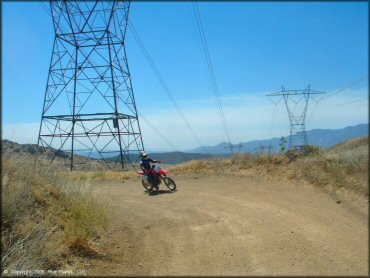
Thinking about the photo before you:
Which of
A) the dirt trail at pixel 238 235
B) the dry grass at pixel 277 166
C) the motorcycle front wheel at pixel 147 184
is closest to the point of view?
the dirt trail at pixel 238 235

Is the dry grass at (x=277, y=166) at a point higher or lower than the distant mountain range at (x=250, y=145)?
lower

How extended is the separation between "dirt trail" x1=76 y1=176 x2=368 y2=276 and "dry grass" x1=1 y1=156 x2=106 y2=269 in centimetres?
52

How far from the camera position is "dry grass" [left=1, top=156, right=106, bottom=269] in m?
7.39

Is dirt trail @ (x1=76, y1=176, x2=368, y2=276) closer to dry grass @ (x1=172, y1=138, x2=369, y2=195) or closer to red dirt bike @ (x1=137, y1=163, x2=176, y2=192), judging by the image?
dry grass @ (x1=172, y1=138, x2=369, y2=195)

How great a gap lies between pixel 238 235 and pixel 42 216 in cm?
383

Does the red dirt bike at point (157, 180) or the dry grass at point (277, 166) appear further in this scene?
the red dirt bike at point (157, 180)

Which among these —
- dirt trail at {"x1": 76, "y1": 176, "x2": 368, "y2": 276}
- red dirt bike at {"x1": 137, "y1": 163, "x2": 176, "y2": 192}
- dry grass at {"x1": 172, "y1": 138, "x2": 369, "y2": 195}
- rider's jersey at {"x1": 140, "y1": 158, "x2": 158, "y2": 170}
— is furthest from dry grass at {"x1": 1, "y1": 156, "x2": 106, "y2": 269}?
dry grass at {"x1": 172, "y1": 138, "x2": 369, "y2": 195}

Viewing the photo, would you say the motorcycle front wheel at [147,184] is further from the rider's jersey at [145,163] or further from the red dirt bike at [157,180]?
the rider's jersey at [145,163]

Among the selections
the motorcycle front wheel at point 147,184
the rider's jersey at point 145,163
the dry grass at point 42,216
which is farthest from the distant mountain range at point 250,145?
the motorcycle front wheel at point 147,184

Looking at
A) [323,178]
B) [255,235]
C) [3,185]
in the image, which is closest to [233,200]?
[323,178]

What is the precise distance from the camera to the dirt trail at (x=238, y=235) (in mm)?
6441

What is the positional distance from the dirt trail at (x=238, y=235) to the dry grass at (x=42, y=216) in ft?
1.70

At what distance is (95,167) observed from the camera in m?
25.7

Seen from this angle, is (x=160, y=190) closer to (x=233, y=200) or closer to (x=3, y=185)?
(x=233, y=200)
